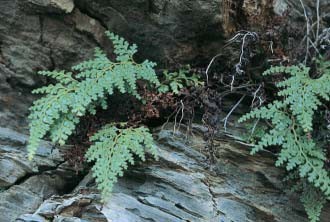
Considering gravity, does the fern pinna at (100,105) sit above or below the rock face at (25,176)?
above

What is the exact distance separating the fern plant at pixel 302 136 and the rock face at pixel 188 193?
291 millimetres

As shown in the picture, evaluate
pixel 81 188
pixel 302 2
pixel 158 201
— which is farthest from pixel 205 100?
pixel 302 2

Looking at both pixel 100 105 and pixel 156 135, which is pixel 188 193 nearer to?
pixel 156 135

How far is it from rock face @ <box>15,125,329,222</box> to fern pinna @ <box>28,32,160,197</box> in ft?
0.80

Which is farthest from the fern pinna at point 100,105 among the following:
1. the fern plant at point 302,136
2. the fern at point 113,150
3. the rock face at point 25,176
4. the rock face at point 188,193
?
the fern plant at point 302,136

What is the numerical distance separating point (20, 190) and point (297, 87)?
2537 millimetres

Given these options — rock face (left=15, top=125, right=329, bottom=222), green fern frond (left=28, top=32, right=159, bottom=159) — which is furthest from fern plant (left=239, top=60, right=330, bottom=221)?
green fern frond (left=28, top=32, right=159, bottom=159)

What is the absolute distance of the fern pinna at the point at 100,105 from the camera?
12.3 ft

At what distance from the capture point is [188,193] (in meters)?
4.02

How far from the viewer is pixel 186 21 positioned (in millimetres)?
4410

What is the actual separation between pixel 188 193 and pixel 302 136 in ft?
3.45

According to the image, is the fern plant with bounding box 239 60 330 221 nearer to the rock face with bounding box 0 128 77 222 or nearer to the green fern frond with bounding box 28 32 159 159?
the green fern frond with bounding box 28 32 159 159

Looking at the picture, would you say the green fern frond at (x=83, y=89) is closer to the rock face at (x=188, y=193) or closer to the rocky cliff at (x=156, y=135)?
the rocky cliff at (x=156, y=135)

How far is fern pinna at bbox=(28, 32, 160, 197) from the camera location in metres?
3.76
